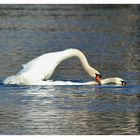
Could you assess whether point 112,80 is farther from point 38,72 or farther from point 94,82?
point 38,72

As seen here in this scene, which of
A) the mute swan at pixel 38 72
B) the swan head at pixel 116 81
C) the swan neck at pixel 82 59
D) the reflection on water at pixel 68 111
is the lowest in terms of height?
the reflection on water at pixel 68 111

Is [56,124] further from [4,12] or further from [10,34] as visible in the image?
[4,12]

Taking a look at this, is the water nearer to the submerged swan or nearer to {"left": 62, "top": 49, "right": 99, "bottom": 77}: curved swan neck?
the submerged swan

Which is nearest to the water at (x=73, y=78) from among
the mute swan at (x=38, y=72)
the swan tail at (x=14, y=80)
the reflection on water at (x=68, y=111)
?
the reflection on water at (x=68, y=111)

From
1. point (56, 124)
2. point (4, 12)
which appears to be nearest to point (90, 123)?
point (56, 124)

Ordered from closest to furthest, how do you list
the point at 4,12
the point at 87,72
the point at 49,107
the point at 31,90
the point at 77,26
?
the point at 49,107
the point at 31,90
the point at 87,72
the point at 77,26
the point at 4,12

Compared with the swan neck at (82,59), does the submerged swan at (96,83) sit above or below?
below

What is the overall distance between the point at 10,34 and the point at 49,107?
17525 millimetres

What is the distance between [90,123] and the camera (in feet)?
59.2

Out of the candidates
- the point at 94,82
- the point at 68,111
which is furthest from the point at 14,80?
the point at 68,111

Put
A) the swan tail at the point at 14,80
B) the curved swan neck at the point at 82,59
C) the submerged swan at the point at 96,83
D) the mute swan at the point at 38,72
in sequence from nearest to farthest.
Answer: the swan tail at the point at 14,80, the mute swan at the point at 38,72, the submerged swan at the point at 96,83, the curved swan neck at the point at 82,59

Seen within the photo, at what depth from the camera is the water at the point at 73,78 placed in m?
18.0

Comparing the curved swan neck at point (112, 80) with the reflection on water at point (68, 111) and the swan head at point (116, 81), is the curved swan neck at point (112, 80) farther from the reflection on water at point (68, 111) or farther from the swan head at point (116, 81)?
the reflection on water at point (68, 111)
